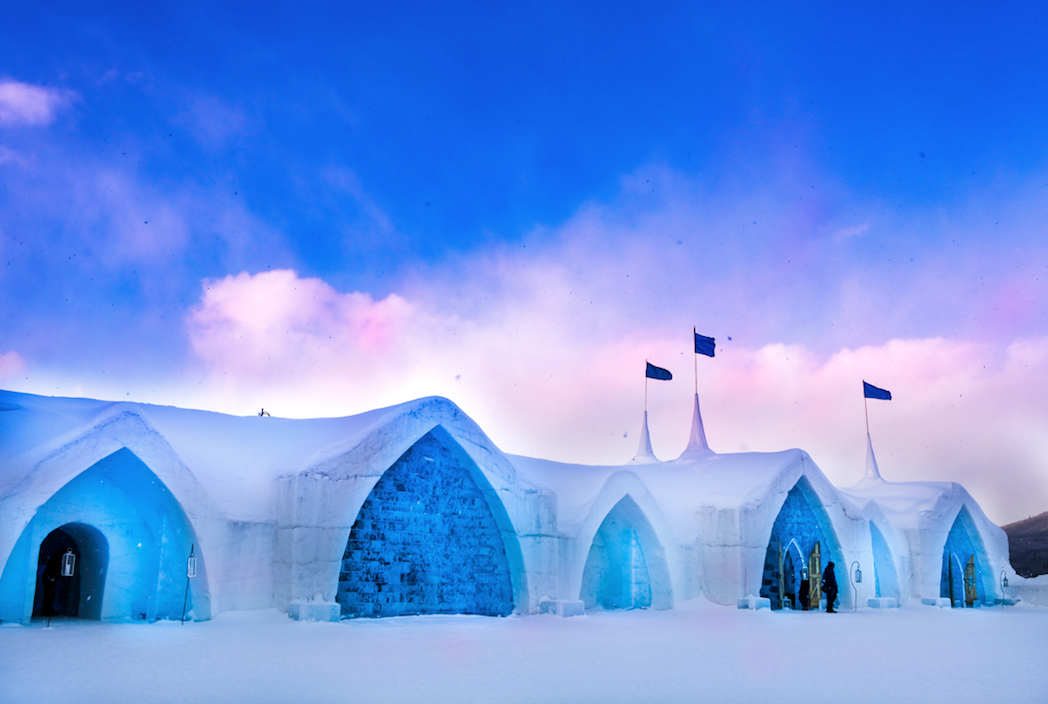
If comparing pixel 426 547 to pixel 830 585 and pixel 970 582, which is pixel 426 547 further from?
pixel 970 582

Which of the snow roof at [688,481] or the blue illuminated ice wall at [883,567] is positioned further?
the blue illuminated ice wall at [883,567]

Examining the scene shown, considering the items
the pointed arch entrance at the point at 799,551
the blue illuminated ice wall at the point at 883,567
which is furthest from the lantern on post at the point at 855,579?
the blue illuminated ice wall at the point at 883,567

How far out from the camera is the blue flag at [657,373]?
29203mm

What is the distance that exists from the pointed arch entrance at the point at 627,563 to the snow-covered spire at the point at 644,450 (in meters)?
9.85

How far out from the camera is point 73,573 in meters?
13.9

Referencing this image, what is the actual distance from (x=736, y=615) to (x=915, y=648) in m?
6.45

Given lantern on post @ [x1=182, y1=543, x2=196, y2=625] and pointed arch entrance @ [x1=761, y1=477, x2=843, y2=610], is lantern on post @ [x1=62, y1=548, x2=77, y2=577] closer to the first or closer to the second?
lantern on post @ [x1=182, y1=543, x2=196, y2=625]

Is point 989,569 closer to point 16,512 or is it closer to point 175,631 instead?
point 175,631

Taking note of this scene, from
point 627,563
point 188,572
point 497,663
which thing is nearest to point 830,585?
point 627,563

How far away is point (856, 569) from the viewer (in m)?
23.5

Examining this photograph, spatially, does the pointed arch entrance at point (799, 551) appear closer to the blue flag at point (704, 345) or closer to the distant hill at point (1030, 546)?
the blue flag at point (704, 345)

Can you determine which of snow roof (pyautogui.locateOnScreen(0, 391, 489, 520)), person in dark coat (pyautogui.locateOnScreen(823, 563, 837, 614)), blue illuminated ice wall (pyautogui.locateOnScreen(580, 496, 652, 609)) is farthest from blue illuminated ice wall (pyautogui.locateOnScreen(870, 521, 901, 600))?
snow roof (pyautogui.locateOnScreen(0, 391, 489, 520))

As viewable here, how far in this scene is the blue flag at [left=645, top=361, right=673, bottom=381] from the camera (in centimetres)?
2920

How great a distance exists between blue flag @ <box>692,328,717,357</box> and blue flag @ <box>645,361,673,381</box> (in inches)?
64.8
